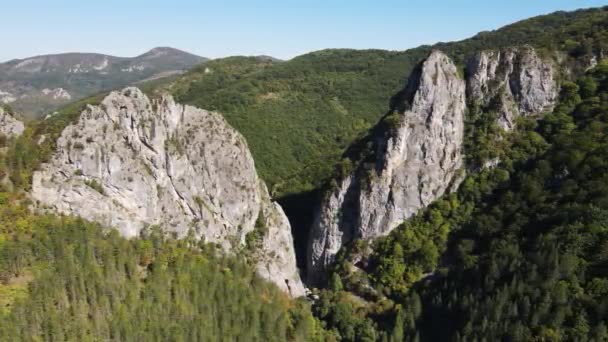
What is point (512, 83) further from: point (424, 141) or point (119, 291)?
point (119, 291)

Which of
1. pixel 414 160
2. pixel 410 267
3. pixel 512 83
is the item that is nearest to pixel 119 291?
pixel 410 267

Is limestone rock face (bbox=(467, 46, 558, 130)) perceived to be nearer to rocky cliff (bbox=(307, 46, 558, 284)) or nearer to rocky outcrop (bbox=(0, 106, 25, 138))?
rocky cliff (bbox=(307, 46, 558, 284))

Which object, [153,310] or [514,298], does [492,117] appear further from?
[153,310]

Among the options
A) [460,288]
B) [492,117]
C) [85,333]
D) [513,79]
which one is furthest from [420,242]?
[85,333]

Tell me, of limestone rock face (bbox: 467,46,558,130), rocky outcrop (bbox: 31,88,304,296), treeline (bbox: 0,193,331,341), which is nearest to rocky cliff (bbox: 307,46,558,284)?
limestone rock face (bbox: 467,46,558,130)

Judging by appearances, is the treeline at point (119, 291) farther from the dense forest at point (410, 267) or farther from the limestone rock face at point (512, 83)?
the limestone rock face at point (512, 83)

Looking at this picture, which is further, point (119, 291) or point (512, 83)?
point (512, 83)
